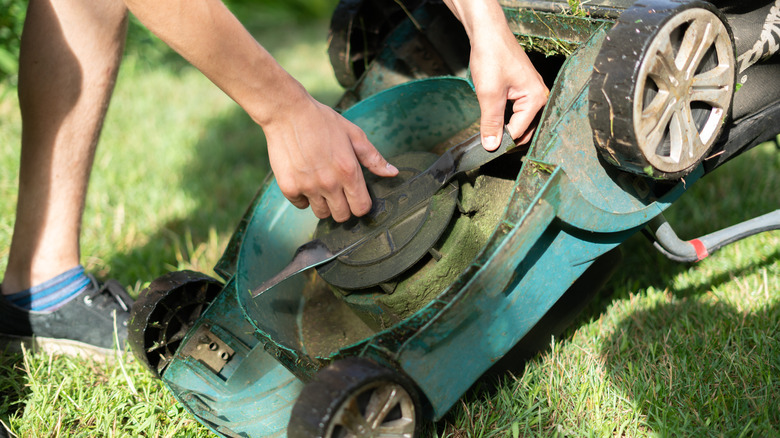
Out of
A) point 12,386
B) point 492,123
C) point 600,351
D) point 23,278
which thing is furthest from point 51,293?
point 600,351

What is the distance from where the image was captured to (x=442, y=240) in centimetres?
137

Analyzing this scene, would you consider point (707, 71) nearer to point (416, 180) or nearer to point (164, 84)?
point (416, 180)

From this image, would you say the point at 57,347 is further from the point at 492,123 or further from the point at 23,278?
the point at 492,123

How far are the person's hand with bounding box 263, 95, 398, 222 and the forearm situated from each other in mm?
34

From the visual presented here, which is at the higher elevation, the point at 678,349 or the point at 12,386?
the point at 12,386

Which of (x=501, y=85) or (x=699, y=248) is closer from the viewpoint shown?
(x=501, y=85)

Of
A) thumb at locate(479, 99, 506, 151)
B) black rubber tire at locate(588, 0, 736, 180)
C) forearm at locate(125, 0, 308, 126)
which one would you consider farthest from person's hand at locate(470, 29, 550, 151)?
forearm at locate(125, 0, 308, 126)

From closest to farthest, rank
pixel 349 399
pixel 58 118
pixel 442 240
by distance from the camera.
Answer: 1. pixel 349 399
2. pixel 442 240
3. pixel 58 118

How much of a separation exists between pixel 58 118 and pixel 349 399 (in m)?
1.12

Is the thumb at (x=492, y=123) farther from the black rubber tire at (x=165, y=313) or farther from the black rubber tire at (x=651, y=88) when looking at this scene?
the black rubber tire at (x=165, y=313)

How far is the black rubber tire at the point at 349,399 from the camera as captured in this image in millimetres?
996

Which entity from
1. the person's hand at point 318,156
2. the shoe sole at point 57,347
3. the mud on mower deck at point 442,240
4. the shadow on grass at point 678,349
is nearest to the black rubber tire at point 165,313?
the mud on mower deck at point 442,240

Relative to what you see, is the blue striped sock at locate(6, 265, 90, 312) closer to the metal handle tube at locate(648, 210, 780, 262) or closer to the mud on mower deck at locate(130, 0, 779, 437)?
the mud on mower deck at locate(130, 0, 779, 437)

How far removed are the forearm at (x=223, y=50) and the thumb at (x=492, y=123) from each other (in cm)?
38
